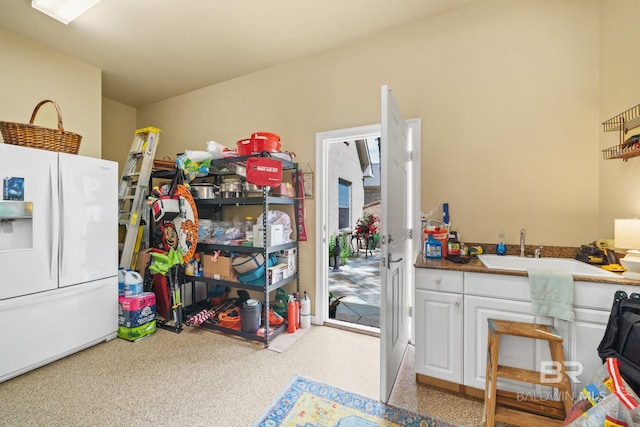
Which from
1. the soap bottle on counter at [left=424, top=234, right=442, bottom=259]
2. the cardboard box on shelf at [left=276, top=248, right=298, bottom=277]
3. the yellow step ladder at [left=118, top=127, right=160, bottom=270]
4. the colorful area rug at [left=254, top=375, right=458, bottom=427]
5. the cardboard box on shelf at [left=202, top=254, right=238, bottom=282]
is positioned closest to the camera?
the colorful area rug at [left=254, top=375, right=458, bottom=427]

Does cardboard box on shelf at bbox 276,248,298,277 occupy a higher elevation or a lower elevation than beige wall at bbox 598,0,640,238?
lower

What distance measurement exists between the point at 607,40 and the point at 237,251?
3450 mm

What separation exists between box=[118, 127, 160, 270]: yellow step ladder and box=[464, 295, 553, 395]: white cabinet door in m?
3.48

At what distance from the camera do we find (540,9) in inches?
81.3

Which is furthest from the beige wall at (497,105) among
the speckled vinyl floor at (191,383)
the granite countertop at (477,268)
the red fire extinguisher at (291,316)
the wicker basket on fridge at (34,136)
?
the wicker basket on fridge at (34,136)

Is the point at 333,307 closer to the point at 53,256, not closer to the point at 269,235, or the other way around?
the point at 269,235

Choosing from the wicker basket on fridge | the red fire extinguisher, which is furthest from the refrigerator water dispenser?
the red fire extinguisher

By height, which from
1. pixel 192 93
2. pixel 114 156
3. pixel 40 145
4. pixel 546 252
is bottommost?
pixel 546 252

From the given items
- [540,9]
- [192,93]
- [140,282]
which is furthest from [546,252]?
[192,93]

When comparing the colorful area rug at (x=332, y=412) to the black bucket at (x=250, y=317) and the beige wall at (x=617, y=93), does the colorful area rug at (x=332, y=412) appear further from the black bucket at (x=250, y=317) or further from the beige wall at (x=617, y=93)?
the beige wall at (x=617, y=93)

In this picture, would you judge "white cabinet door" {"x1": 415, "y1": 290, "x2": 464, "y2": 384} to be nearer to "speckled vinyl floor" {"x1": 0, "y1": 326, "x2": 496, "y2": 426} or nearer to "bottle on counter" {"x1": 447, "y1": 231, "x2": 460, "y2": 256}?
"speckled vinyl floor" {"x1": 0, "y1": 326, "x2": 496, "y2": 426}

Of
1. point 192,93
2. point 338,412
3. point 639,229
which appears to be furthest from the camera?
point 192,93

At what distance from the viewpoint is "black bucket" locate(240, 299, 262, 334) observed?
8.57ft

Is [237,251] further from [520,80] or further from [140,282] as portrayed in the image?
[520,80]
